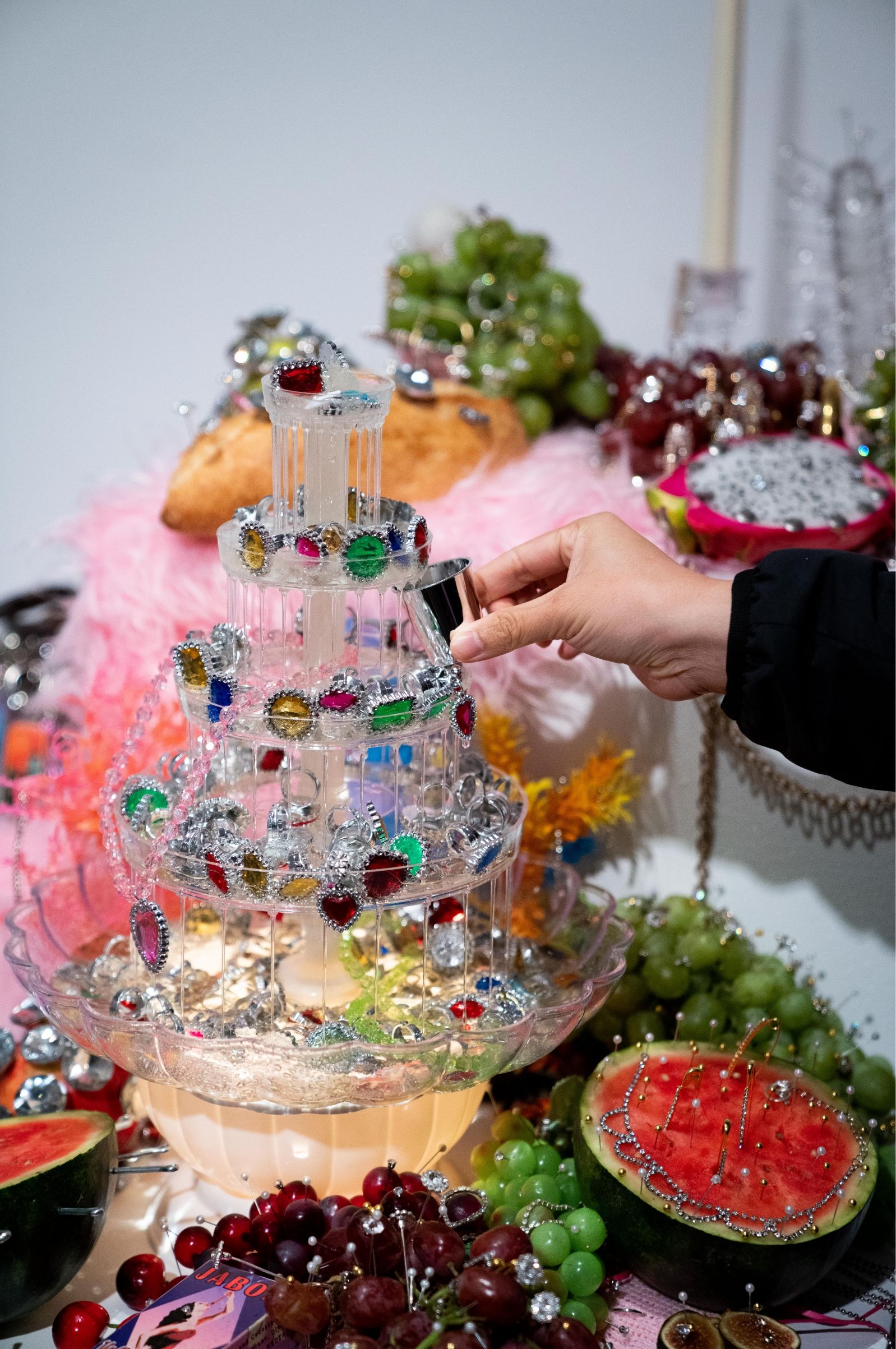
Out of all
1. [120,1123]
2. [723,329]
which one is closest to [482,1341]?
[120,1123]

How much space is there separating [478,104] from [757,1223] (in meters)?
1.80

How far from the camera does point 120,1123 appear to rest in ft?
3.58

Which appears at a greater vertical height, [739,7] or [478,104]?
[739,7]

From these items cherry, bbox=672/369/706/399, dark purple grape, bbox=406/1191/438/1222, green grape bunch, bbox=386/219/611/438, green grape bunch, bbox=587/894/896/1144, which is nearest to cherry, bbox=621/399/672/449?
cherry, bbox=672/369/706/399

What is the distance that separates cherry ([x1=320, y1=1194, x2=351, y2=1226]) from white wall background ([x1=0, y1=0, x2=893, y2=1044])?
1.23 metres

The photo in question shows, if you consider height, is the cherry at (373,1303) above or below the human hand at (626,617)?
below

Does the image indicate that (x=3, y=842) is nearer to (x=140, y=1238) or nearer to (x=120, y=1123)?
(x=120, y=1123)

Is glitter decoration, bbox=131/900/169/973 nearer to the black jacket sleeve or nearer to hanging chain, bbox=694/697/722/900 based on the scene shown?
the black jacket sleeve

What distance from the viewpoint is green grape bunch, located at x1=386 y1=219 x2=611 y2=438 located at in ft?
5.17

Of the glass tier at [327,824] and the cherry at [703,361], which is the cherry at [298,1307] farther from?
the cherry at [703,361]

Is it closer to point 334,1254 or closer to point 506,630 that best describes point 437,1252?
point 334,1254

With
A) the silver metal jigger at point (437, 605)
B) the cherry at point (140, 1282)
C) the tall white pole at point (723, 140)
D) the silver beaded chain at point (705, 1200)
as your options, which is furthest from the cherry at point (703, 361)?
the cherry at point (140, 1282)

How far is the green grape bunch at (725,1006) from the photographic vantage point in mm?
1081

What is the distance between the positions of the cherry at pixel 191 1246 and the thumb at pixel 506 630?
51cm
